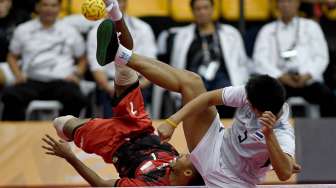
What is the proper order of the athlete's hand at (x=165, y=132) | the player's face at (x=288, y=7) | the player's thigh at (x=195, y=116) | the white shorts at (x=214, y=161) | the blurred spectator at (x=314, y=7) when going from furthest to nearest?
the blurred spectator at (x=314, y=7)
the player's face at (x=288, y=7)
the player's thigh at (x=195, y=116)
the white shorts at (x=214, y=161)
the athlete's hand at (x=165, y=132)

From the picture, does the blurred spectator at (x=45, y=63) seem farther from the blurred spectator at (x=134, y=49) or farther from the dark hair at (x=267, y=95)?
the dark hair at (x=267, y=95)

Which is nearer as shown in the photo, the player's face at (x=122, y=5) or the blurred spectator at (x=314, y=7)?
the player's face at (x=122, y=5)

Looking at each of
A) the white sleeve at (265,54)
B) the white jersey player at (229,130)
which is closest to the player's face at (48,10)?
the white sleeve at (265,54)

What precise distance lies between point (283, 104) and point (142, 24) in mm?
3727

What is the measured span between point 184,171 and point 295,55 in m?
3.15

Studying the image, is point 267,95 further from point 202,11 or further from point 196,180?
point 202,11

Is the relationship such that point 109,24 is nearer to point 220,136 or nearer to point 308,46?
point 220,136

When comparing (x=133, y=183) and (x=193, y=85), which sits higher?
(x=193, y=85)

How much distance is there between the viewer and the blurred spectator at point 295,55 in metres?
8.91

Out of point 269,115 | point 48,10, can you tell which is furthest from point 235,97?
point 48,10

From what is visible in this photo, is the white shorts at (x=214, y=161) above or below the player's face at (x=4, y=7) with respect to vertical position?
below

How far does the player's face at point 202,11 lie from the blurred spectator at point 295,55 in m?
0.56

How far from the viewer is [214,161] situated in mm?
6086

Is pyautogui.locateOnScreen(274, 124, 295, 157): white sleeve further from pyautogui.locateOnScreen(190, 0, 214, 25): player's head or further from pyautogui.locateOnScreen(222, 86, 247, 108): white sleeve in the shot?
pyautogui.locateOnScreen(190, 0, 214, 25): player's head
